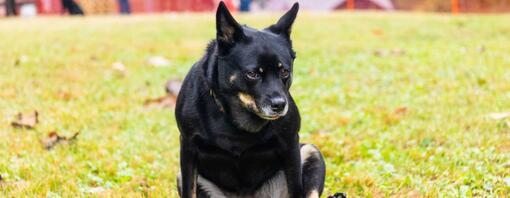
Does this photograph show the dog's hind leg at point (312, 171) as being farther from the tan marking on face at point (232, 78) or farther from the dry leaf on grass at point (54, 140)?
the dry leaf on grass at point (54, 140)

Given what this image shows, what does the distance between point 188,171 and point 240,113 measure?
18.3 inches

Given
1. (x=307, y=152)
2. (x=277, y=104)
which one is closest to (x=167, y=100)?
(x=307, y=152)

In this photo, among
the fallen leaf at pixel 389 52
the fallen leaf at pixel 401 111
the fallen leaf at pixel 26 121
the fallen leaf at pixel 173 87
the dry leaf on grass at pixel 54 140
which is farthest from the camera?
the fallen leaf at pixel 389 52

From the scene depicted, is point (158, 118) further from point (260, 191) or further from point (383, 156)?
point (260, 191)

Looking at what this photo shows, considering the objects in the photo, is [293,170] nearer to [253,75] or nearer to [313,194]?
[313,194]

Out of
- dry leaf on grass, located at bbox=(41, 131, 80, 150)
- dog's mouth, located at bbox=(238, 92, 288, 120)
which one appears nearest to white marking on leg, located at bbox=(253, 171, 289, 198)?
dog's mouth, located at bbox=(238, 92, 288, 120)

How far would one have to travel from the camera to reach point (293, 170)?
155 inches

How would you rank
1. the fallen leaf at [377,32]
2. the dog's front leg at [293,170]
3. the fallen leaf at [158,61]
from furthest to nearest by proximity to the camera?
the fallen leaf at [377,32]
the fallen leaf at [158,61]
the dog's front leg at [293,170]

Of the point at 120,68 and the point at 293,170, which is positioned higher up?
the point at 293,170

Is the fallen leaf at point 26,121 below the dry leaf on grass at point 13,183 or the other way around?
below

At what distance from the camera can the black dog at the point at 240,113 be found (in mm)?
3682

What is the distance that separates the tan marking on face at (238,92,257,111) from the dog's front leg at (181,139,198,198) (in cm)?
42

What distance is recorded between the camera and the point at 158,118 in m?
7.45

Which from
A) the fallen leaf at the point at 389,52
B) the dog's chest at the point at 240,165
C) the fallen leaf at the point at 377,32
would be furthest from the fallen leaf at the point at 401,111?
the fallen leaf at the point at 377,32
